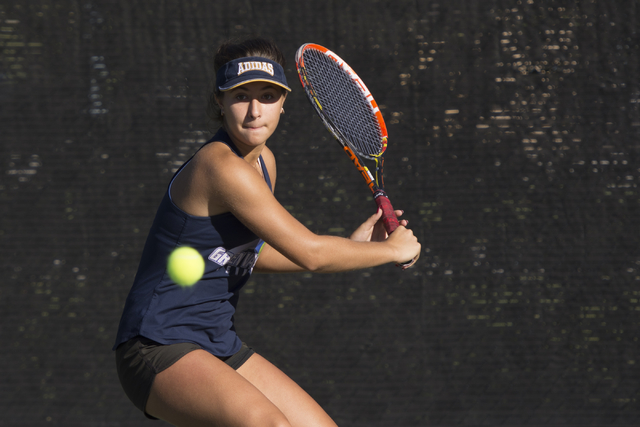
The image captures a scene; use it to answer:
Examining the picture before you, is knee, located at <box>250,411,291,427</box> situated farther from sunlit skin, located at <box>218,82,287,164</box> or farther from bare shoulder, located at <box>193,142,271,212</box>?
sunlit skin, located at <box>218,82,287,164</box>

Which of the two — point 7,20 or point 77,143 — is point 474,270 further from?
point 7,20

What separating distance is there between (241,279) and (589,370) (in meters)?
2.28

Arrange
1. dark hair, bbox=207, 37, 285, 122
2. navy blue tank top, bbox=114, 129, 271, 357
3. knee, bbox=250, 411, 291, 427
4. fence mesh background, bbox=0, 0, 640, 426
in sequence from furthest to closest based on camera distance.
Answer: fence mesh background, bbox=0, 0, 640, 426
dark hair, bbox=207, 37, 285, 122
navy blue tank top, bbox=114, 129, 271, 357
knee, bbox=250, 411, 291, 427

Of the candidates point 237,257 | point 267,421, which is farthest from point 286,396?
point 237,257

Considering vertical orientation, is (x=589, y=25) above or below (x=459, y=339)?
above

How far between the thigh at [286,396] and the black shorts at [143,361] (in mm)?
272

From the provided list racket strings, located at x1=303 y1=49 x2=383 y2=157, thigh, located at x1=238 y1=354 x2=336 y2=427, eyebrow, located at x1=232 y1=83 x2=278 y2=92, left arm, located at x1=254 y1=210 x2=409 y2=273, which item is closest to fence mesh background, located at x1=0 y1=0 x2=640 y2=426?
racket strings, located at x1=303 y1=49 x2=383 y2=157

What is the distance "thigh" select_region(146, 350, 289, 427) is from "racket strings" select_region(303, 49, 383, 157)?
109cm

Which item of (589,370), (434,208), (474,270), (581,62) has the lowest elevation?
(589,370)

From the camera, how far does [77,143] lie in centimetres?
315

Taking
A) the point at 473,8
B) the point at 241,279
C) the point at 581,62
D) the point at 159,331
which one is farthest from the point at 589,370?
the point at 159,331

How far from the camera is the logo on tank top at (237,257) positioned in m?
1.52

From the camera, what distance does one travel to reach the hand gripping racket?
2.11 m

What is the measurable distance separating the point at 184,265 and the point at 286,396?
1.76 ft
